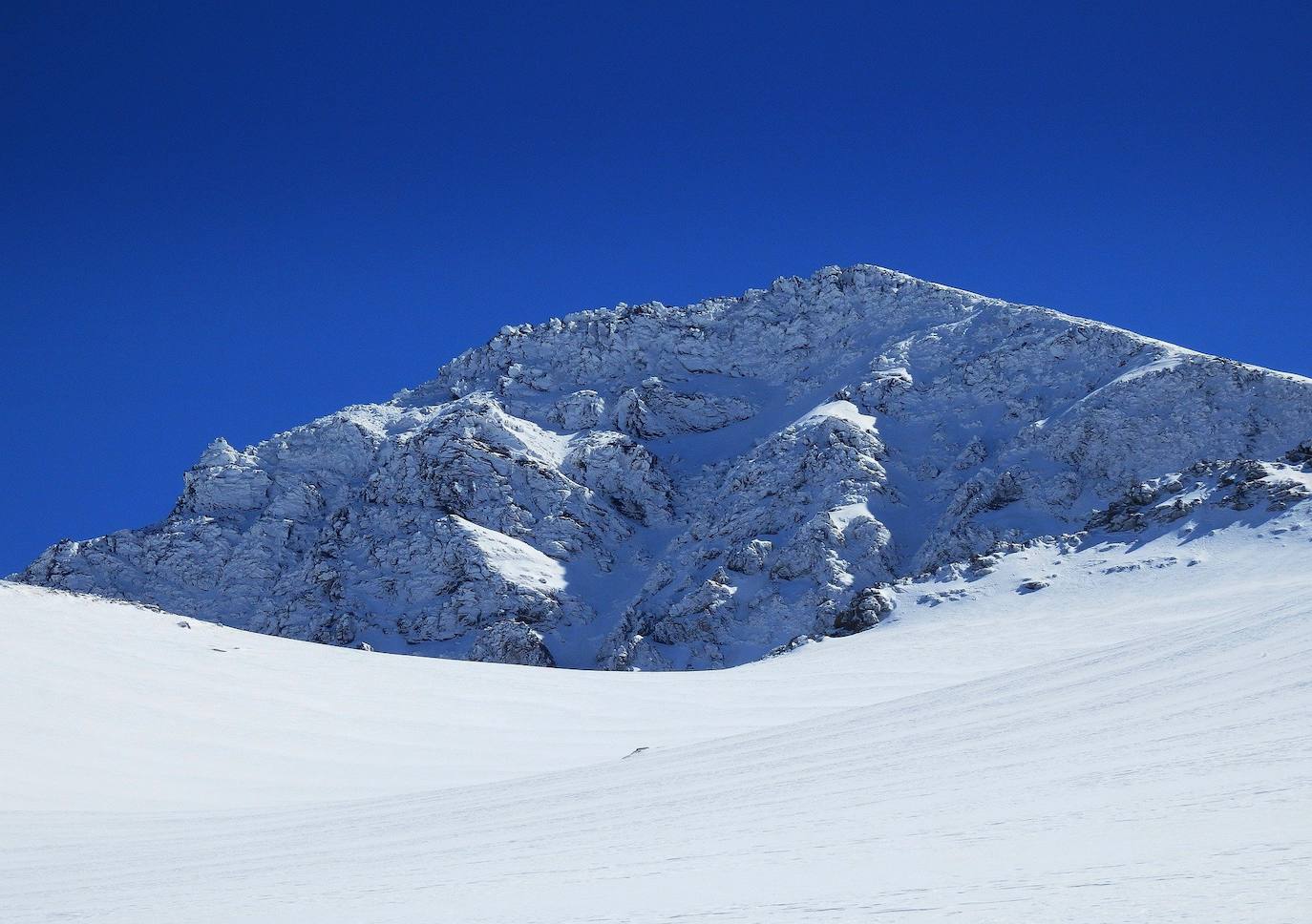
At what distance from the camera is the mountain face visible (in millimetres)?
77125

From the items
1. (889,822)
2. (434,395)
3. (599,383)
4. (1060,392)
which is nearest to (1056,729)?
(889,822)

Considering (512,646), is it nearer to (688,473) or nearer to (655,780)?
(688,473)

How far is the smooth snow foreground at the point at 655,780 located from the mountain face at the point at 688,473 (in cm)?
3797

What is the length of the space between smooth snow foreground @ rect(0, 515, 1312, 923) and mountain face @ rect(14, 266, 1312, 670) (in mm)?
37975

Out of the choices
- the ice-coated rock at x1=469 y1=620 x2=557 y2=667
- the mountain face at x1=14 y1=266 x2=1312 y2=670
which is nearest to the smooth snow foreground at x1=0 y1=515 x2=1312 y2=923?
the mountain face at x1=14 y1=266 x2=1312 y2=670

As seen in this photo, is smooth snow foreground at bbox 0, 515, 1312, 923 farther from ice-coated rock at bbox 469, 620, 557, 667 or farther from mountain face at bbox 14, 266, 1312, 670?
ice-coated rock at bbox 469, 620, 557, 667

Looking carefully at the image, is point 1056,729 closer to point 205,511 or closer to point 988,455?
point 988,455

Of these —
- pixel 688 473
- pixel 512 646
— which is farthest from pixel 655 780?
pixel 688 473

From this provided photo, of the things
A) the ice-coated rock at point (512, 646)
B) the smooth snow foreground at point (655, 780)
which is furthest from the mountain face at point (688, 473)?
the smooth snow foreground at point (655, 780)

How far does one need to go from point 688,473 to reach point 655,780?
9010 centimetres

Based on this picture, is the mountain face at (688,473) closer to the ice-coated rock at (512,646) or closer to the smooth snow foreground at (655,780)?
the ice-coated rock at (512,646)

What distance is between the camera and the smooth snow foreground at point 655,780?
26.4 ft

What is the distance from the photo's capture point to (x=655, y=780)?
53.7 ft

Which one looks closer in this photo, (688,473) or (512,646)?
(512,646)
